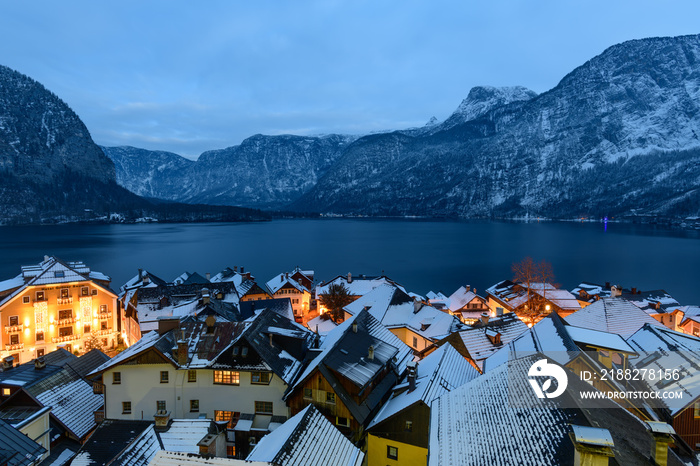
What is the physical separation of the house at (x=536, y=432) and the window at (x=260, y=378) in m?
10.2

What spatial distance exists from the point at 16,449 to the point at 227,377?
8.77 metres

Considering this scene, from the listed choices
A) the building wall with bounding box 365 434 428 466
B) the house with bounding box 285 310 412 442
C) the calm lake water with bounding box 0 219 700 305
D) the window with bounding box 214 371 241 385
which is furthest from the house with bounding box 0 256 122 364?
the calm lake water with bounding box 0 219 700 305

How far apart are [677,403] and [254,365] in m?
18.1

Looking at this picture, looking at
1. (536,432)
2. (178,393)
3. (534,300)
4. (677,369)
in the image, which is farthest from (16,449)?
(534,300)

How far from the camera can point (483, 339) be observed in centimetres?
2738

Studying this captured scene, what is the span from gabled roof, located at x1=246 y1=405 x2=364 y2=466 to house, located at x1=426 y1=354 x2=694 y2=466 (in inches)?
135

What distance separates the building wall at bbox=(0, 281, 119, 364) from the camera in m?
36.2

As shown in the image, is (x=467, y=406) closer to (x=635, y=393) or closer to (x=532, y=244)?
(x=635, y=393)

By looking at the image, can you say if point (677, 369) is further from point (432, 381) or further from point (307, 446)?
point (307, 446)

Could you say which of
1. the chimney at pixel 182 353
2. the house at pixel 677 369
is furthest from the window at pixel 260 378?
the house at pixel 677 369

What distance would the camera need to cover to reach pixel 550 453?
9.37 m

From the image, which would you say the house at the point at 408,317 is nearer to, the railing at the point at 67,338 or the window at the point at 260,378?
the window at the point at 260,378

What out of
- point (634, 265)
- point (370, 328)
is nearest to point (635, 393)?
point (370, 328)

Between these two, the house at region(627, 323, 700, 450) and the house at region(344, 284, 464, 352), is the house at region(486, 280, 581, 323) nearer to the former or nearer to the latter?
the house at region(344, 284, 464, 352)
